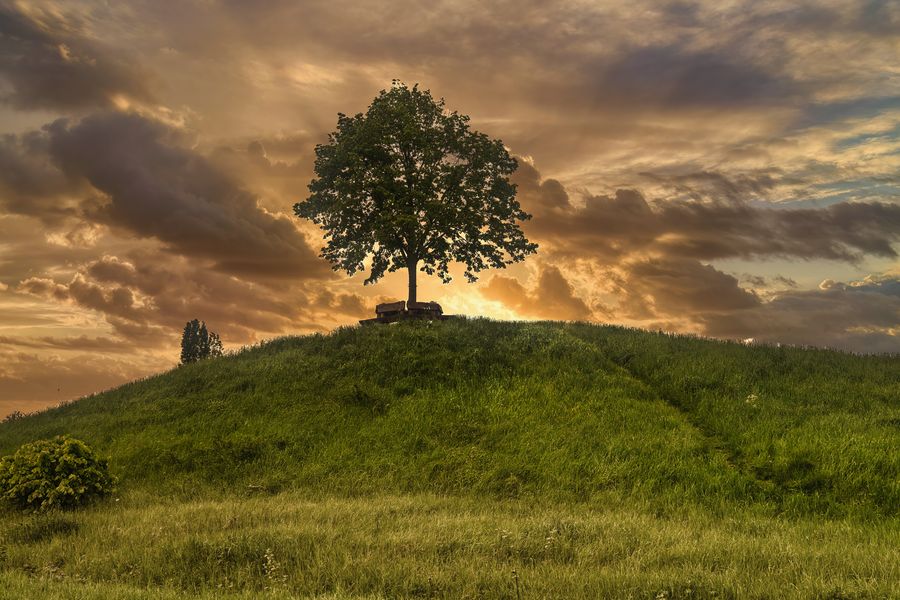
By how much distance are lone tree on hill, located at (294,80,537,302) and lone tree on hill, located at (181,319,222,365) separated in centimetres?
1787

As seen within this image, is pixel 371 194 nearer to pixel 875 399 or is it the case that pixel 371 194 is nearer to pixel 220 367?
pixel 220 367

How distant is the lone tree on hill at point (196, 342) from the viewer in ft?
177

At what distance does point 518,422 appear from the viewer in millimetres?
22922

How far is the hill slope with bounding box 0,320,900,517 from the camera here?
18.6 meters

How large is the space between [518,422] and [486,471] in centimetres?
361

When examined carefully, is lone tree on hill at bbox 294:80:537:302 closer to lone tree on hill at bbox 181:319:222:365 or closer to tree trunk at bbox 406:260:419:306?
tree trunk at bbox 406:260:419:306

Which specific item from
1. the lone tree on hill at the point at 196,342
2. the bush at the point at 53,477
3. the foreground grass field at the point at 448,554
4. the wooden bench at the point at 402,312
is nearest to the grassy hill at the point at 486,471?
the foreground grass field at the point at 448,554

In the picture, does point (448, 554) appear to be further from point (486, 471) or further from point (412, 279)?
point (412, 279)

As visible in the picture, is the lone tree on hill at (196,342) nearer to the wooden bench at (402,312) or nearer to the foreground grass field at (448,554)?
the wooden bench at (402,312)

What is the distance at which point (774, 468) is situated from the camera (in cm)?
1888

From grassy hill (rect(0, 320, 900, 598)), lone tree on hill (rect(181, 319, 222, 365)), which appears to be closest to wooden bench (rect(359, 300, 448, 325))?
grassy hill (rect(0, 320, 900, 598))

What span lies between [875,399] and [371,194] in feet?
91.3

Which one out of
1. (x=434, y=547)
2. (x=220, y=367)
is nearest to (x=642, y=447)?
(x=434, y=547)

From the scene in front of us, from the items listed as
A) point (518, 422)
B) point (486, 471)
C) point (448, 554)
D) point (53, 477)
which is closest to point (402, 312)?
point (518, 422)
